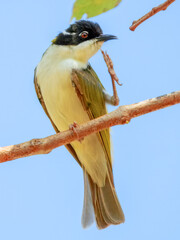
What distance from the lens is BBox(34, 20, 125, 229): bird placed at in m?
4.59

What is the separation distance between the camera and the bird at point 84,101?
4.59 metres

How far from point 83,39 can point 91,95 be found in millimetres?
801

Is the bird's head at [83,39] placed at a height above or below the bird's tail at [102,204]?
above

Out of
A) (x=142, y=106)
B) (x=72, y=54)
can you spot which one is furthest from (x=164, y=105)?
(x=72, y=54)

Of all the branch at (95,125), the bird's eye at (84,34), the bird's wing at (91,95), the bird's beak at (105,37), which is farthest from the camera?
the bird's eye at (84,34)

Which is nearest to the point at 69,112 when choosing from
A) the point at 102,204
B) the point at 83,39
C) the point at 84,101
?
the point at 84,101

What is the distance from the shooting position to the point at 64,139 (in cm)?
343

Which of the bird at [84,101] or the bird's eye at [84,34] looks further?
the bird's eye at [84,34]

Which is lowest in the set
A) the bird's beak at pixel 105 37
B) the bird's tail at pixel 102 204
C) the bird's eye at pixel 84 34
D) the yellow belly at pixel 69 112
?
the bird's tail at pixel 102 204

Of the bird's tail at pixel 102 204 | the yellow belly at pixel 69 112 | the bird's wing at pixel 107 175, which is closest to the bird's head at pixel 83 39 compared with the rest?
the bird's wing at pixel 107 175

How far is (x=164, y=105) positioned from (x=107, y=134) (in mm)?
1707

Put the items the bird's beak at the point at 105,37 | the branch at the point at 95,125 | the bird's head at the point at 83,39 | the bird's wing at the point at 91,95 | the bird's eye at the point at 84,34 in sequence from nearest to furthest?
1. the branch at the point at 95,125
2. the bird's wing at the point at 91,95
3. the bird's beak at the point at 105,37
4. the bird's head at the point at 83,39
5. the bird's eye at the point at 84,34

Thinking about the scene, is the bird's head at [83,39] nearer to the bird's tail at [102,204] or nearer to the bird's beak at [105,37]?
the bird's beak at [105,37]

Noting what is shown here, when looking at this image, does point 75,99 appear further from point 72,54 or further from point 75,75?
point 72,54
